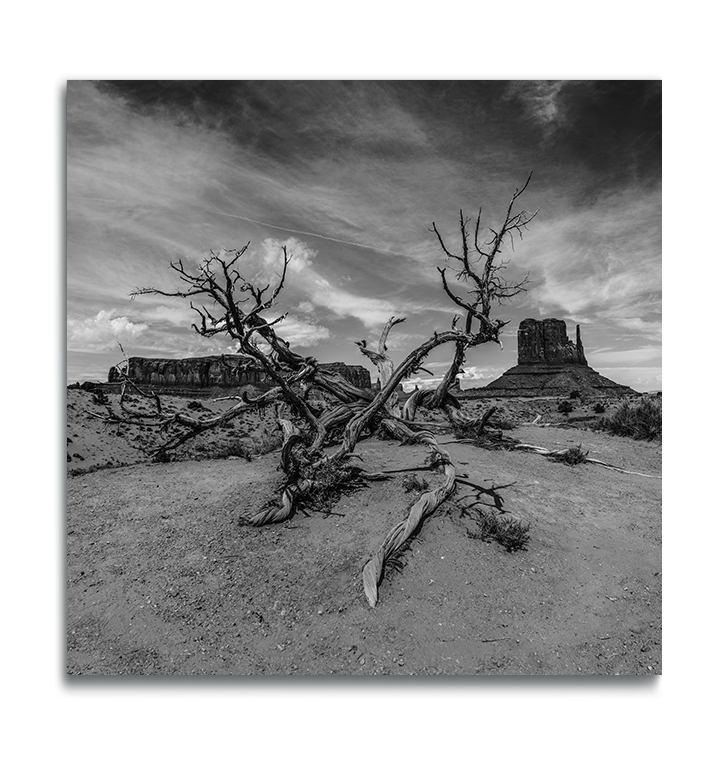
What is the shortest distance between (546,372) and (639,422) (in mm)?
36697

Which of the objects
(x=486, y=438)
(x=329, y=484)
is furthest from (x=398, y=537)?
(x=486, y=438)

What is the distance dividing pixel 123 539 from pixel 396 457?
4442mm

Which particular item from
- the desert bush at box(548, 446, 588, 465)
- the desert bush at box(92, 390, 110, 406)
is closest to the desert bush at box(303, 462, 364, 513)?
the desert bush at box(92, 390, 110, 406)

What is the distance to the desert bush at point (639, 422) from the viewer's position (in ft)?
31.4

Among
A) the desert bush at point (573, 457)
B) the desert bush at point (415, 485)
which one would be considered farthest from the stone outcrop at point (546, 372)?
the desert bush at point (415, 485)

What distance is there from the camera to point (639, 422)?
1004 centimetres

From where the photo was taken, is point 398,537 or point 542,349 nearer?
point 398,537

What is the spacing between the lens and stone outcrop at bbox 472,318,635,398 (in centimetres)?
3699

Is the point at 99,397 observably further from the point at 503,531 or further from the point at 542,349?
the point at 542,349

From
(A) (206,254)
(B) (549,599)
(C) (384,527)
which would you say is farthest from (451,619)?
(A) (206,254)

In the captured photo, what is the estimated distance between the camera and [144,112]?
11.7ft

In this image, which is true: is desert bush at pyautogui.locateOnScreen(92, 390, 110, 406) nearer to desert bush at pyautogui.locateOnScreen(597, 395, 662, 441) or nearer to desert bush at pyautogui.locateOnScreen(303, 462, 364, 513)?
desert bush at pyautogui.locateOnScreen(303, 462, 364, 513)

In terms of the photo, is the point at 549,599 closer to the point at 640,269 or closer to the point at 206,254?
the point at 640,269

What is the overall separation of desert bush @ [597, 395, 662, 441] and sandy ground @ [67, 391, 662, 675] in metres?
4.56
